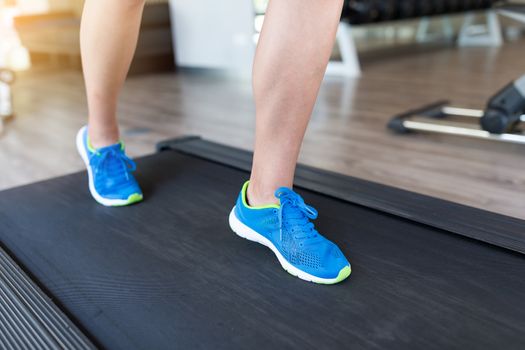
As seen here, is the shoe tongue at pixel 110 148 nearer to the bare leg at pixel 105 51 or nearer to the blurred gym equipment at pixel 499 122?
the bare leg at pixel 105 51

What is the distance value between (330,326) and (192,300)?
0.21 m

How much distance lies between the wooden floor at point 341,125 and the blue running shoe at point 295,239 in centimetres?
60

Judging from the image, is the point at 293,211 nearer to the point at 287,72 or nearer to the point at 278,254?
the point at 278,254

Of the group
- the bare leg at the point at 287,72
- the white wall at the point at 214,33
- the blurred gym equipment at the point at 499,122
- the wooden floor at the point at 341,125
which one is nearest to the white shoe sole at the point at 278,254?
the bare leg at the point at 287,72

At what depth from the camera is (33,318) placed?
2.18 feet

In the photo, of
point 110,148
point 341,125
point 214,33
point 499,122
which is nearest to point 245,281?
point 110,148

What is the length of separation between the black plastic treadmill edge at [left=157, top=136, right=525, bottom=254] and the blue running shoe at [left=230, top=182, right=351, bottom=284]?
10.6 inches

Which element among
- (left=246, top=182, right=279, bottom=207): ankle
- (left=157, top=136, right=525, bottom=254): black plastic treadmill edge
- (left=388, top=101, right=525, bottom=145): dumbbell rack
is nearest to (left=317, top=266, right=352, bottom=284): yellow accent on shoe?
(left=246, top=182, right=279, bottom=207): ankle

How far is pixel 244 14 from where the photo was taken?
3.29m

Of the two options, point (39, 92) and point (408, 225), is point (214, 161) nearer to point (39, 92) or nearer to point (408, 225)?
point (408, 225)

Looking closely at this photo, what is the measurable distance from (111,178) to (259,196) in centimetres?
43

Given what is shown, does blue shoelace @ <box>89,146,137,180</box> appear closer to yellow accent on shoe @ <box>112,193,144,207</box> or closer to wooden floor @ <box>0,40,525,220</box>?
yellow accent on shoe @ <box>112,193,144,207</box>

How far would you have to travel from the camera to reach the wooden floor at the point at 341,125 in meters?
1.40

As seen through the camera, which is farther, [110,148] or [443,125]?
[443,125]
